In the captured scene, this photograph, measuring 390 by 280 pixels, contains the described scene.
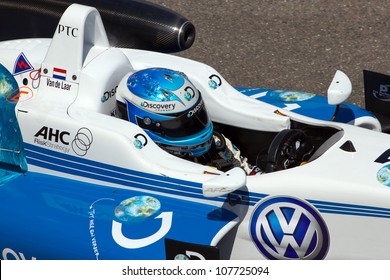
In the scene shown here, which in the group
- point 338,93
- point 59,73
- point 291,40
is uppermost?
point 338,93

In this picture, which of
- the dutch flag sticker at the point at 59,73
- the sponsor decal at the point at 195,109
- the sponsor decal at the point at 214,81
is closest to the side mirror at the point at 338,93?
the sponsor decal at the point at 214,81

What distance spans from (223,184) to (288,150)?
0.69 m

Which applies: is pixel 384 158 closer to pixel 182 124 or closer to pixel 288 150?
pixel 288 150

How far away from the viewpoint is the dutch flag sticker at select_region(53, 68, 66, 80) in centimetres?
467

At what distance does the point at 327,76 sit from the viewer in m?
6.77

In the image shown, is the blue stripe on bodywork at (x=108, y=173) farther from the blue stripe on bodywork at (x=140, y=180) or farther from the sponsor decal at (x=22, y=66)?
the sponsor decal at (x=22, y=66)

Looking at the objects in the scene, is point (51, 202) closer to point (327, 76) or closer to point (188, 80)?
point (188, 80)

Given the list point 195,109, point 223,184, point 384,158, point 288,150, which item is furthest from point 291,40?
point 223,184

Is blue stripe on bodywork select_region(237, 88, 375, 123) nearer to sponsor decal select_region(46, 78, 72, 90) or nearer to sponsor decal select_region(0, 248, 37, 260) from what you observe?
sponsor decal select_region(46, 78, 72, 90)

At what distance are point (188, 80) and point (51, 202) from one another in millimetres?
956

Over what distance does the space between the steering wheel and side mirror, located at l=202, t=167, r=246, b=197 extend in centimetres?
47

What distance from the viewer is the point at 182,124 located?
4.45 metres

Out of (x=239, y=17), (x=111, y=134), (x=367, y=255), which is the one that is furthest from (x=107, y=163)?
(x=239, y=17)

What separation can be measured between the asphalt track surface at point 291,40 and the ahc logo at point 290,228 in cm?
248
